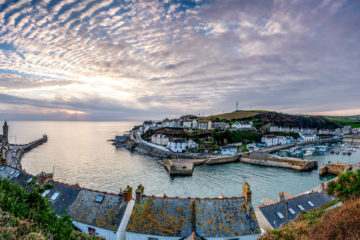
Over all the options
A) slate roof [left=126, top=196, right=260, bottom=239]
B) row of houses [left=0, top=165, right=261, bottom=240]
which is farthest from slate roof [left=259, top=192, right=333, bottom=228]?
slate roof [left=126, top=196, right=260, bottom=239]

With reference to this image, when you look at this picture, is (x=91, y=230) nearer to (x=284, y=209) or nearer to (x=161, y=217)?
(x=161, y=217)

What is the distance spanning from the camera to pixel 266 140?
87562 mm

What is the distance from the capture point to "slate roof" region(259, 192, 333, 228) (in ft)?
53.9

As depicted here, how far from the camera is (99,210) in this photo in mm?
14398

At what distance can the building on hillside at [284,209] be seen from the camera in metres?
16.2

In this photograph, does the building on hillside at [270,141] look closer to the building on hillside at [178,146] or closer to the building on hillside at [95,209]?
the building on hillside at [178,146]

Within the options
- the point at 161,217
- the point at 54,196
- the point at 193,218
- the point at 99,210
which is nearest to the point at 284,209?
the point at 193,218

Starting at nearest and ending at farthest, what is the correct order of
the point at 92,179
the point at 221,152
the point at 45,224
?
the point at 45,224
the point at 92,179
the point at 221,152

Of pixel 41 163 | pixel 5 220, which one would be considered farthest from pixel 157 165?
pixel 5 220

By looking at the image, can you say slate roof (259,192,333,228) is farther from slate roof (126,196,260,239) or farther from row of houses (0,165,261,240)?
slate roof (126,196,260,239)

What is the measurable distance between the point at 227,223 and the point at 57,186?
14.4m

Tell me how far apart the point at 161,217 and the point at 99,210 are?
473 centimetres

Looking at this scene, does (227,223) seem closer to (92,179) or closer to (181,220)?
(181,220)

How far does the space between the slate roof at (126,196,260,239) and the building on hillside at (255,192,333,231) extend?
3.75m
